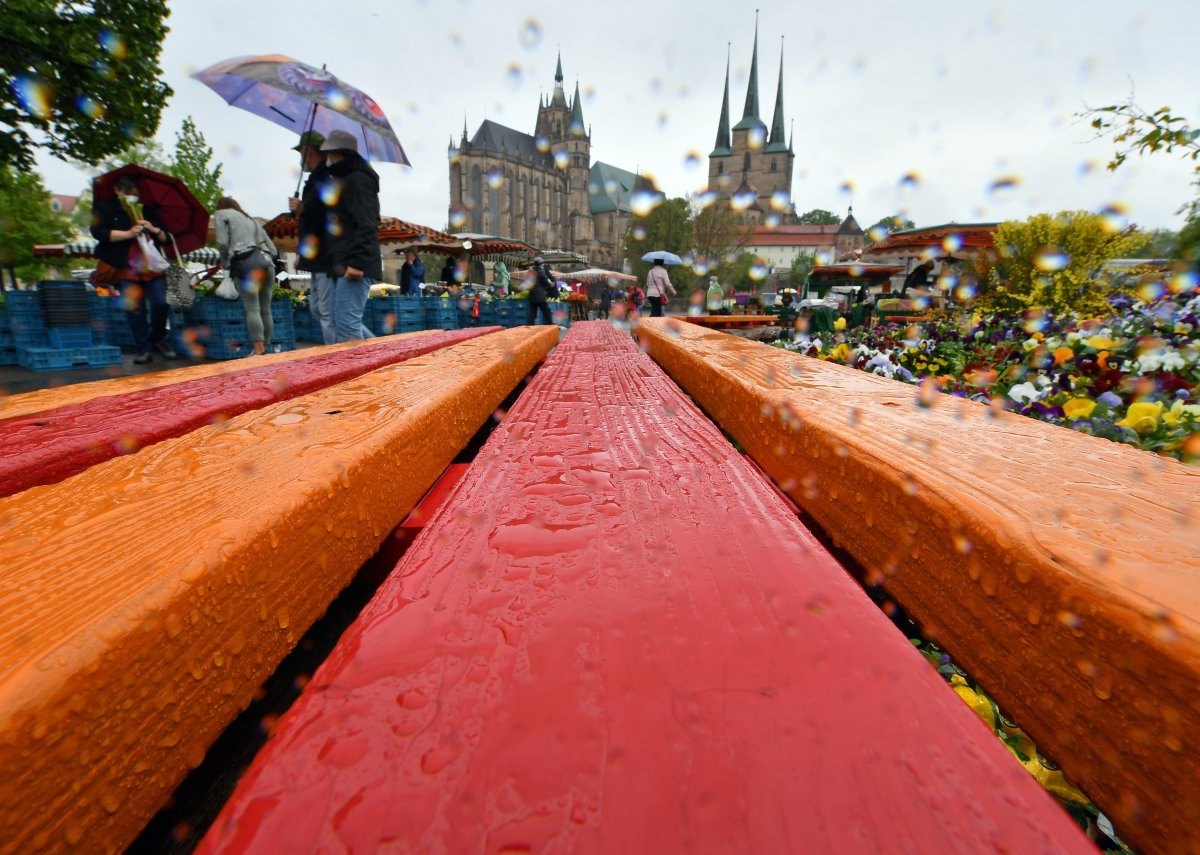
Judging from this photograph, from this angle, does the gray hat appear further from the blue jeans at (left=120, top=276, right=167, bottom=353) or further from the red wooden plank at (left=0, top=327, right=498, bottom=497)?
the blue jeans at (left=120, top=276, right=167, bottom=353)

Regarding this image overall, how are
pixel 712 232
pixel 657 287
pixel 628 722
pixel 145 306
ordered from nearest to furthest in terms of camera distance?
1. pixel 628 722
2. pixel 145 306
3. pixel 657 287
4. pixel 712 232

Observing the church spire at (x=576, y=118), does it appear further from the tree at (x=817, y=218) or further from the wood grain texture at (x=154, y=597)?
the wood grain texture at (x=154, y=597)

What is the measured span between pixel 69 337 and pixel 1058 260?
9.28m

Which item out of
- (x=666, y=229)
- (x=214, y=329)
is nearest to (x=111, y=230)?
(x=214, y=329)

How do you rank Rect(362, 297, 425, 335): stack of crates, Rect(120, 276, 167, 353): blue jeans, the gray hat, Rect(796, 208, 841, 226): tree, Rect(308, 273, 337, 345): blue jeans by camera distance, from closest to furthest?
the gray hat
Rect(308, 273, 337, 345): blue jeans
Rect(120, 276, 167, 353): blue jeans
Rect(362, 297, 425, 335): stack of crates
Rect(796, 208, 841, 226): tree

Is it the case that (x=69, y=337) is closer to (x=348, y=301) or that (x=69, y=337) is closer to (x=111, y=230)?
(x=111, y=230)

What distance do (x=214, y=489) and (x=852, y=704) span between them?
569mm

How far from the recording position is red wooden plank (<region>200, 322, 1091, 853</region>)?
0.24m

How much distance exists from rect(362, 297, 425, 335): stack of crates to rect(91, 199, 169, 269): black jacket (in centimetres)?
418

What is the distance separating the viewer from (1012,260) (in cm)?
412

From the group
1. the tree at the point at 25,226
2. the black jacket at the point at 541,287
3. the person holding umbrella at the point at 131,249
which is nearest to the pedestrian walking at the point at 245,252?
the person holding umbrella at the point at 131,249

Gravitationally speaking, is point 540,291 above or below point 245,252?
below

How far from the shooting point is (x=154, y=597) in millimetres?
345

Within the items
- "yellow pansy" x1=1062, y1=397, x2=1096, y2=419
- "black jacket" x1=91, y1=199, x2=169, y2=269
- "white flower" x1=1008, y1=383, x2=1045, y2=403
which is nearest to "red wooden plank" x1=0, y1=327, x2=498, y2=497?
"yellow pansy" x1=1062, y1=397, x2=1096, y2=419
